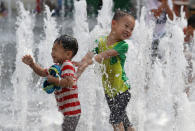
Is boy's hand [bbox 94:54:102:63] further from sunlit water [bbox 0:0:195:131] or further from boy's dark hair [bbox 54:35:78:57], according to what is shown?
sunlit water [bbox 0:0:195:131]

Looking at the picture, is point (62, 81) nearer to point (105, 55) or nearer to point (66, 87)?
point (66, 87)

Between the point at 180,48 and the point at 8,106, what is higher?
the point at 180,48

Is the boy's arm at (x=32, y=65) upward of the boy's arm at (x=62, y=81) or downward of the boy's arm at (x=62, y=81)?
upward

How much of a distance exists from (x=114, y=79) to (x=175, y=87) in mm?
2469

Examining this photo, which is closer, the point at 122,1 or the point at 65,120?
the point at 65,120

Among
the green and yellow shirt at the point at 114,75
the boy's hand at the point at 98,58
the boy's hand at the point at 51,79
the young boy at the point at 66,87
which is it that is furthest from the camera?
the green and yellow shirt at the point at 114,75

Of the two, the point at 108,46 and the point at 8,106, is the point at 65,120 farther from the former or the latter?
the point at 8,106

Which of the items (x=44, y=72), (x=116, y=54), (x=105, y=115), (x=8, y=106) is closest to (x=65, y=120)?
(x=44, y=72)

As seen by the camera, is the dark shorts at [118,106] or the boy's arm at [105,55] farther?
the dark shorts at [118,106]

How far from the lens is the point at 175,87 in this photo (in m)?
5.57

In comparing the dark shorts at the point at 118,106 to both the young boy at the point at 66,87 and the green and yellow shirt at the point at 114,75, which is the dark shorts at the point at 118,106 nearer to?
the green and yellow shirt at the point at 114,75

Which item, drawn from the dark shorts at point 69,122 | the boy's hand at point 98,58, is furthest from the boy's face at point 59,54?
the dark shorts at point 69,122

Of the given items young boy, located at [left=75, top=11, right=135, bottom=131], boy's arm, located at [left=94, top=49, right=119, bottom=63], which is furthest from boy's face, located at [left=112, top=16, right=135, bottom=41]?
boy's arm, located at [left=94, top=49, right=119, bottom=63]

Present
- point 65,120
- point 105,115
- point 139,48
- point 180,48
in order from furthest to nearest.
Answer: point 139,48, point 180,48, point 105,115, point 65,120
